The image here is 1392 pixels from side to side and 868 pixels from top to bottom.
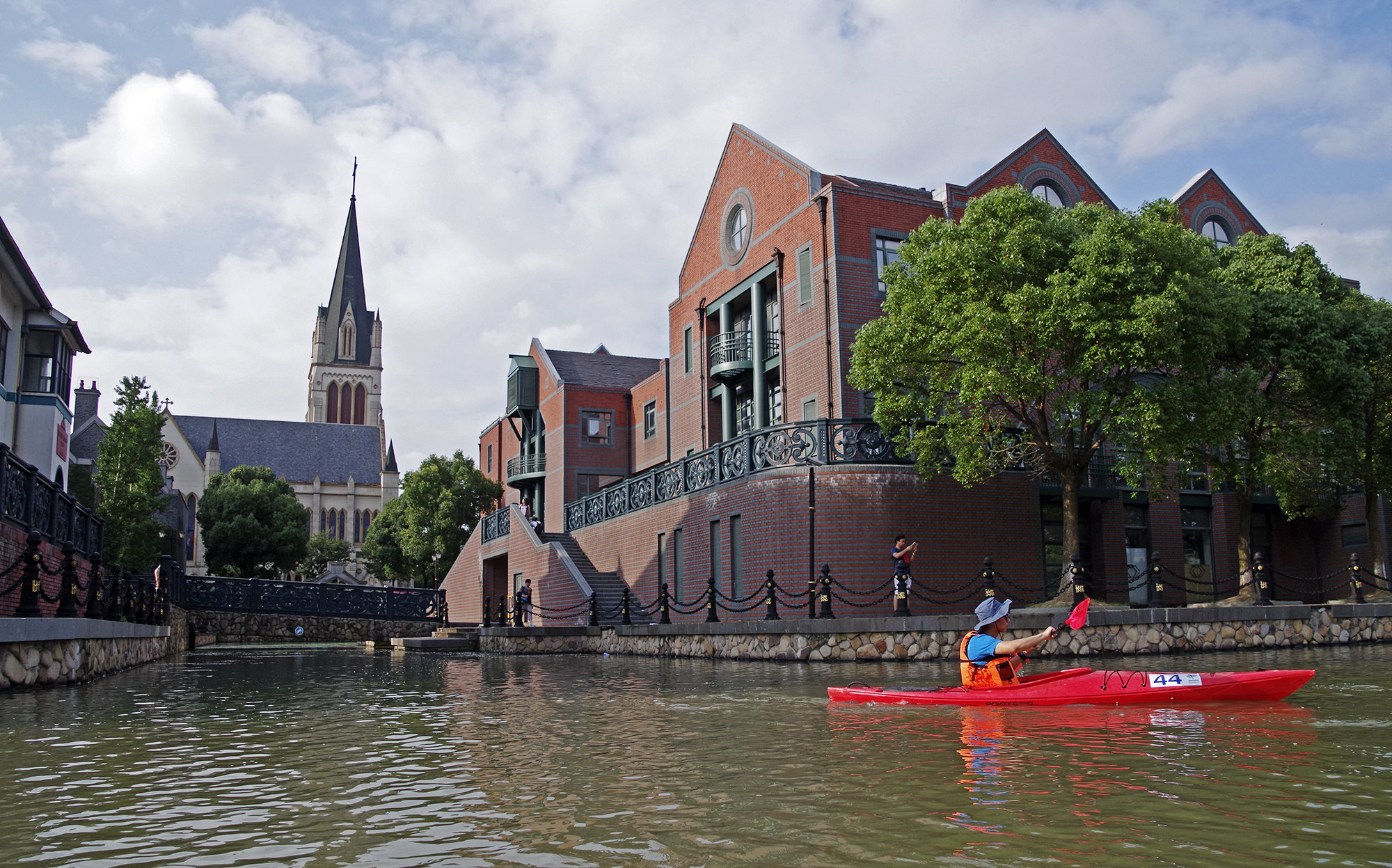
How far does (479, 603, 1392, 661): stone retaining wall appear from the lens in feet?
61.6

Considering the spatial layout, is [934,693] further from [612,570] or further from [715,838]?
[612,570]

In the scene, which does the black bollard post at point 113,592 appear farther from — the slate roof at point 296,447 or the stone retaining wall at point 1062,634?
the slate roof at point 296,447

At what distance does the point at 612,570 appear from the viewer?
33.8m

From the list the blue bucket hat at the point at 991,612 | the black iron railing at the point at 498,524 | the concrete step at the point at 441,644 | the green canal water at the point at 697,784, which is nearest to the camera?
the green canal water at the point at 697,784

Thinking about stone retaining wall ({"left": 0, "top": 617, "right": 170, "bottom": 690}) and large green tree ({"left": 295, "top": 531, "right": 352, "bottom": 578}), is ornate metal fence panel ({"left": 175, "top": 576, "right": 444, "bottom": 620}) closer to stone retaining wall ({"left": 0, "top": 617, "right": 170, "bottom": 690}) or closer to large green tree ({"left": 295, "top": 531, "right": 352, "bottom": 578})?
stone retaining wall ({"left": 0, "top": 617, "right": 170, "bottom": 690})

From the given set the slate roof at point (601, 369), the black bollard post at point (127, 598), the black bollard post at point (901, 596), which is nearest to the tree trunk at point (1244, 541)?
the black bollard post at point (901, 596)

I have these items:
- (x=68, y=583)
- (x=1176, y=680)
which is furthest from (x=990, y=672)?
(x=68, y=583)

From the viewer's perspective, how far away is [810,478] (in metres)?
23.6

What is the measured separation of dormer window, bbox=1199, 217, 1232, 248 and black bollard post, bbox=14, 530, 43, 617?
31823 millimetres

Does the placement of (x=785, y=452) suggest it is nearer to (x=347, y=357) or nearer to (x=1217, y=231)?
(x=1217, y=231)

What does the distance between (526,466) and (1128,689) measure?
39.1 m

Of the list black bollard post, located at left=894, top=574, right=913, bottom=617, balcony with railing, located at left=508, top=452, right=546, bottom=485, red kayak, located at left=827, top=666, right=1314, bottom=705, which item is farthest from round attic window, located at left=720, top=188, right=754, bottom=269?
A: red kayak, located at left=827, top=666, right=1314, bottom=705

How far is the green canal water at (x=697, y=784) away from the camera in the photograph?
500 cm

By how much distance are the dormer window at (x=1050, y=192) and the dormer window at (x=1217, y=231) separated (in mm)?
6343
